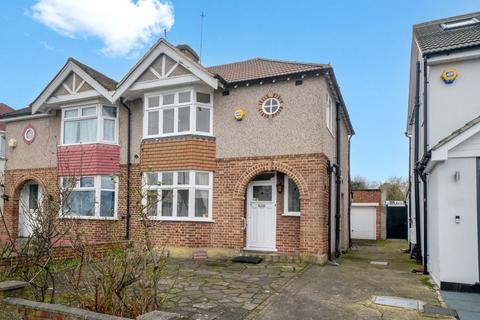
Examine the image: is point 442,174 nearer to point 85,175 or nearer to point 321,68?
point 321,68

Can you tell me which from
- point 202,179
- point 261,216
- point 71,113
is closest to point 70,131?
point 71,113

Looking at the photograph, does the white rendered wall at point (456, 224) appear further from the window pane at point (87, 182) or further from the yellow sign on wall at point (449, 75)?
the window pane at point (87, 182)

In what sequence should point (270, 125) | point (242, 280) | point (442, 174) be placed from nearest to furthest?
point (442, 174) → point (242, 280) → point (270, 125)

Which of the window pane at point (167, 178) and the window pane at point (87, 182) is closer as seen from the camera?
the window pane at point (167, 178)

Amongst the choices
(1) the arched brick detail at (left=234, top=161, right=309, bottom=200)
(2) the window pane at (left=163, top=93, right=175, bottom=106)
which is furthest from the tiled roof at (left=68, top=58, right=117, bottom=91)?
(1) the arched brick detail at (left=234, top=161, right=309, bottom=200)

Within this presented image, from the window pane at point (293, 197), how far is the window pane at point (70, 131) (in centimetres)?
824

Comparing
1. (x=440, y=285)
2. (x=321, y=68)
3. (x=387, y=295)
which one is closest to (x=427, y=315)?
(x=387, y=295)

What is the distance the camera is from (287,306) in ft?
21.1

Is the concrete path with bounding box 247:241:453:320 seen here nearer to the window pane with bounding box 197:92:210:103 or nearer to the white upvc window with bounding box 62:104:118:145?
the window pane with bounding box 197:92:210:103

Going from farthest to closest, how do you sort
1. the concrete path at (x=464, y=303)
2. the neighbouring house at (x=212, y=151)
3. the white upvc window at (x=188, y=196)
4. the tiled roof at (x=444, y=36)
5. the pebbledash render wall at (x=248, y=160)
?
the white upvc window at (x=188, y=196), the neighbouring house at (x=212, y=151), the pebbledash render wall at (x=248, y=160), the tiled roof at (x=444, y=36), the concrete path at (x=464, y=303)

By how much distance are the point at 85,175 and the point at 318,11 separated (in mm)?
9860

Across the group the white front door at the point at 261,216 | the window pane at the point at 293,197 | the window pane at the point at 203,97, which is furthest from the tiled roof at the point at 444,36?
the window pane at the point at 203,97

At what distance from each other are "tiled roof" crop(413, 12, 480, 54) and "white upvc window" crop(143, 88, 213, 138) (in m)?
6.50

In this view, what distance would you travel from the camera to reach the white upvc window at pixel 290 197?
37.7ft
